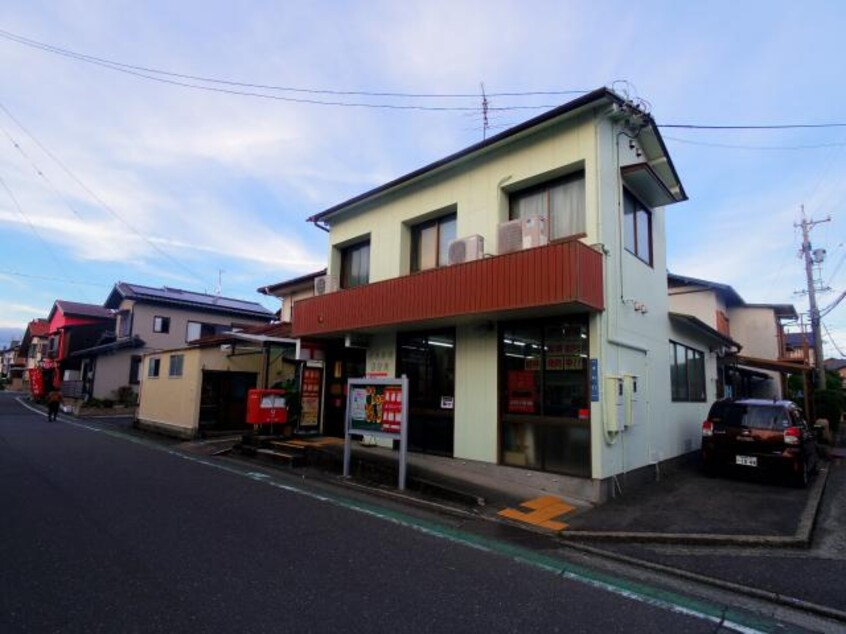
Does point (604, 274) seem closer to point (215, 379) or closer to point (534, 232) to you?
point (534, 232)

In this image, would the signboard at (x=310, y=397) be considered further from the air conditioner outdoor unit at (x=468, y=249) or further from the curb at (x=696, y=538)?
the curb at (x=696, y=538)

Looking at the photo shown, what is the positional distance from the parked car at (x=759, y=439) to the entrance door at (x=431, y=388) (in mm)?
5429

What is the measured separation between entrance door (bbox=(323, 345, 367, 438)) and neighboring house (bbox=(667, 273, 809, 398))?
12.3 m

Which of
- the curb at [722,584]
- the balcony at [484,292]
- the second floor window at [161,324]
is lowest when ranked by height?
the curb at [722,584]

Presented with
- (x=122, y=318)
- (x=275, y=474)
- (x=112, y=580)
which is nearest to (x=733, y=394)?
(x=275, y=474)

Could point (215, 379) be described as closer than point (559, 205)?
No

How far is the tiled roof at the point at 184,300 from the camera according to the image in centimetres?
3064

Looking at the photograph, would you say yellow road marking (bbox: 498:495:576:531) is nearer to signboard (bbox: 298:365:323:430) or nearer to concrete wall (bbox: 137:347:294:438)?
signboard (bbox: 298:365:323:430)

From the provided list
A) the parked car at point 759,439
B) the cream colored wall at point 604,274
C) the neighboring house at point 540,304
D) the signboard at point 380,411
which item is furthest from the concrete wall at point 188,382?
the parked car at point 759,439

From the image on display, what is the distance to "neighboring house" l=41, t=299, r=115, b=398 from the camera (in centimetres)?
3572

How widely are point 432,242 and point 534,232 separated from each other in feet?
11.4

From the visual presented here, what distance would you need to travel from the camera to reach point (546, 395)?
912cm

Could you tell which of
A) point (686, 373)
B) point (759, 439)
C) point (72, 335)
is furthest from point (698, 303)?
point (72, 335)

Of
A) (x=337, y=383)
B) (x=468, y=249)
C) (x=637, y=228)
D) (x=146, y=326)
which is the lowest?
(x=337, y=383)
